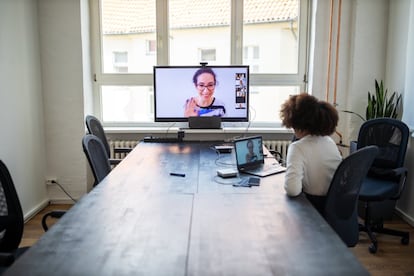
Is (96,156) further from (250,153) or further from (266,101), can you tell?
(266,101)

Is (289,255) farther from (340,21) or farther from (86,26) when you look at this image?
(86,26)

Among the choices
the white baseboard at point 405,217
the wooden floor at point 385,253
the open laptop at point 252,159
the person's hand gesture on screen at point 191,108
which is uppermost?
the person's hand gesture on screen at point 191,108

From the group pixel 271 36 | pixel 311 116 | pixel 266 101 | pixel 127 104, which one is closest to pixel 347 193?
pixel 311 116

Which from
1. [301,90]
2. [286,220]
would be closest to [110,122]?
[301,90]

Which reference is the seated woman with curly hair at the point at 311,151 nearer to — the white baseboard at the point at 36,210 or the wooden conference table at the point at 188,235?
the wooden conference table at the point at 188,235

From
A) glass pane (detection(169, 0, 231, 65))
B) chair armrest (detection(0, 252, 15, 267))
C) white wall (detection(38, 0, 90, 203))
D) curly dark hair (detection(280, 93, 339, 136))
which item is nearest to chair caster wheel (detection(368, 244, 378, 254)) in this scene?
curly dark hair (detection(280, 93, 339, 136))

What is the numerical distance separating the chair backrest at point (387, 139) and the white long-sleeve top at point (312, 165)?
146cm

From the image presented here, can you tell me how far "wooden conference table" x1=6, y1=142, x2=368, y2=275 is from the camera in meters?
1.31

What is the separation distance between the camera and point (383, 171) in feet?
11.0

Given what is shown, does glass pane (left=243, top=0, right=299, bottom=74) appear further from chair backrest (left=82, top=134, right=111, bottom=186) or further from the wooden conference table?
the wooden conference table

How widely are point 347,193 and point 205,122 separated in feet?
7.51

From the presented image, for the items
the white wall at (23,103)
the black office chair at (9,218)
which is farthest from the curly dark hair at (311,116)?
the white wall at (23,103)

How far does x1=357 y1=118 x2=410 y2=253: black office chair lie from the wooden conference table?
1.29 m

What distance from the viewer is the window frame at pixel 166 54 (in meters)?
4.46
